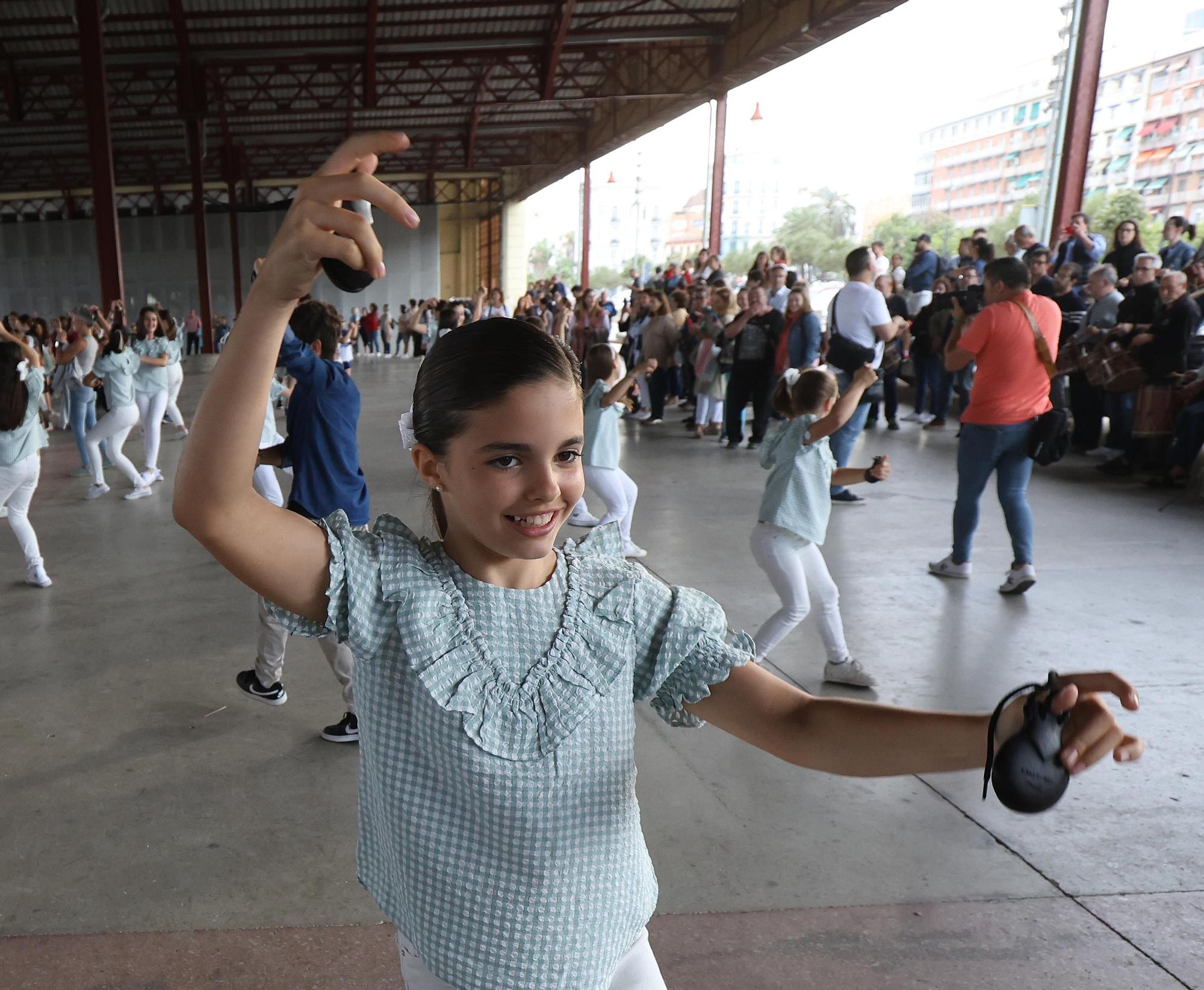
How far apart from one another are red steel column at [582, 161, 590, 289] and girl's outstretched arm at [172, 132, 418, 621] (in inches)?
987

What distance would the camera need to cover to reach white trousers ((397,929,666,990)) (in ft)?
3.99

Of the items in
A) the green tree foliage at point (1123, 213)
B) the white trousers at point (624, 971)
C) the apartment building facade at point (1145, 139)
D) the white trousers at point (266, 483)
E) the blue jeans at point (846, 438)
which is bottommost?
the white trousers at point (266, 483)

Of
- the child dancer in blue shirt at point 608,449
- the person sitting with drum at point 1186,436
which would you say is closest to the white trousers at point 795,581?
the child dancer in blue shirt at point 608,449

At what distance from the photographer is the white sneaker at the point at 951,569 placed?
221 inches

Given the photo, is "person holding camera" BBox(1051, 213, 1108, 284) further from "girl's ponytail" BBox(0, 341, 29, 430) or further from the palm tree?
the palm tree

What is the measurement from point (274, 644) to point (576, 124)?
2416 centimetres

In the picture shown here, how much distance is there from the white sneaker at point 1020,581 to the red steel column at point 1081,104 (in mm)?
6371

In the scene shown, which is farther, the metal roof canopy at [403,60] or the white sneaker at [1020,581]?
the metal roof canopy at [403,60]

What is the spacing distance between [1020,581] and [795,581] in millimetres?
2061

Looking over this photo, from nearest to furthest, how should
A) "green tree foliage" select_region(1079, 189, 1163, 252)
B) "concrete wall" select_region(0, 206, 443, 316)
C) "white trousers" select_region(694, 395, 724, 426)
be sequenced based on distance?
"green tree foliage" select_region(1079, 189, 1163, 252)
"white trousers" select_region(694, 395, 724, 426)
"concrete wall" select_region(0, 206, 443, 316)

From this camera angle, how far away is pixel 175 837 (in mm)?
2865

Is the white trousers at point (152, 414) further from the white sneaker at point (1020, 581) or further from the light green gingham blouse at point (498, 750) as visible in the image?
the light green gingham blouse at point (498, 750)

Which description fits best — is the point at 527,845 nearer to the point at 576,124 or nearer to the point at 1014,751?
the point at 1014,751

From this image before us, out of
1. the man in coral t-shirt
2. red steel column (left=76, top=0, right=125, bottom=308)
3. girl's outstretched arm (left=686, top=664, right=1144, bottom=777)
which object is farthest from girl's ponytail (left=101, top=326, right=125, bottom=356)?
girl's outstretched arm (left=686, top=664, right=1144, bottom=777)
